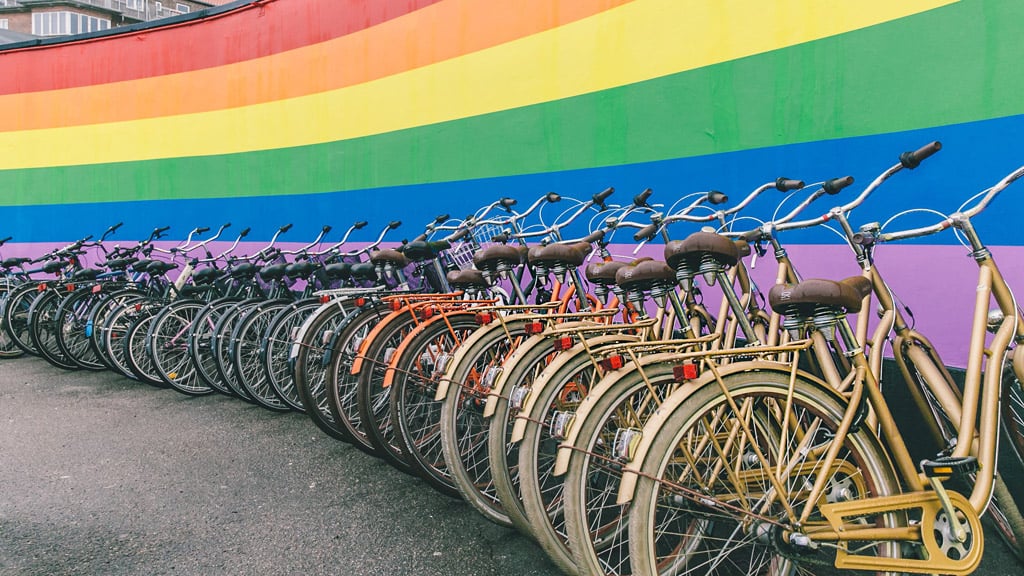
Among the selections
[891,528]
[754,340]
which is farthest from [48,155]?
[891,528]

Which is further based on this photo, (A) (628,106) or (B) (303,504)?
(A) (628,106)

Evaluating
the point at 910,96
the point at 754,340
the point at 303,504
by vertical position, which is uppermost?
the point at 910,96

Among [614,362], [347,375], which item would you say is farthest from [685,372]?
[347,375]

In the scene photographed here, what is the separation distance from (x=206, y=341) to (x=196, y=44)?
4.22 meters

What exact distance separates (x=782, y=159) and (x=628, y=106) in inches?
43.0

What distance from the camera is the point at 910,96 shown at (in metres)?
3.26

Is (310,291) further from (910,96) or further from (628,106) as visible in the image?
(910,96)

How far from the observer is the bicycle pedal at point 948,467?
1823 millimetres

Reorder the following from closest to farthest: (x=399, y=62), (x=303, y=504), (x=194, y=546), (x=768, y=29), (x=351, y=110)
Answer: (x=194, y=546) → (x=303, y=504) → (x=768, y=29) → (x=399, y=62) → (x=351, y=110)

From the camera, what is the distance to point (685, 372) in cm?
178

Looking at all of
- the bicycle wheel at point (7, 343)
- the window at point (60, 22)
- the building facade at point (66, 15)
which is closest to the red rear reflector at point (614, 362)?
the bicycle wheel at point (7, 343)

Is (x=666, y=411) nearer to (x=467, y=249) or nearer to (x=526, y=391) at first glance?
(x=526, y=391)

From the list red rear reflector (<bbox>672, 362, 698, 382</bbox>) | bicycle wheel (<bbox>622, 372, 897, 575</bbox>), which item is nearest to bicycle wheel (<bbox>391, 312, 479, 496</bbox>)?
bicycle wheel (<bbox>622, 372, 897, 575</bbox>)

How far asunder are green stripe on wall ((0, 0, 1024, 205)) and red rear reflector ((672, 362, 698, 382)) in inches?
88.3
